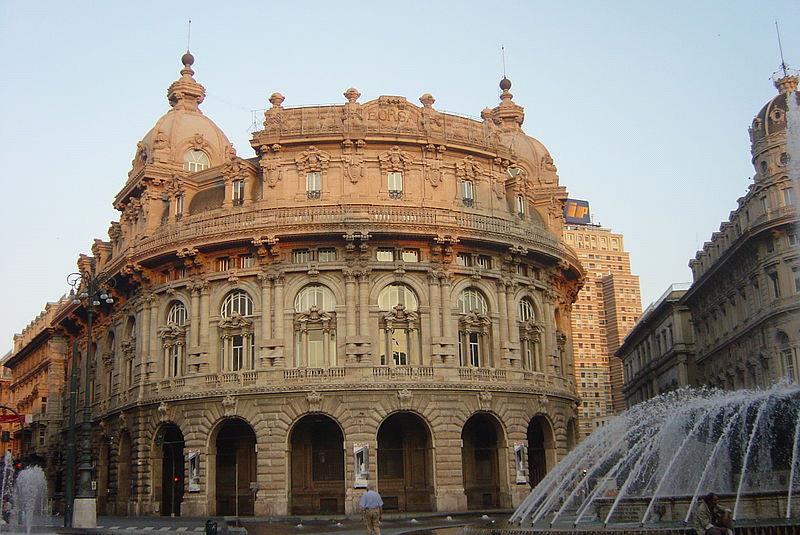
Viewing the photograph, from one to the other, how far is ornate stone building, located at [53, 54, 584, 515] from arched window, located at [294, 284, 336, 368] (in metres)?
0.11

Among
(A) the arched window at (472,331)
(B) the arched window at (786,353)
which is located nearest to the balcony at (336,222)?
(A) the arched window at (472,331)

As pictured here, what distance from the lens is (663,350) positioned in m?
82.7

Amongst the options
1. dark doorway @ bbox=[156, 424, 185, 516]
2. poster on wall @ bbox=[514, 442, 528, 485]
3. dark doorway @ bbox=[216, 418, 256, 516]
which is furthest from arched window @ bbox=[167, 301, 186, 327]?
poster on wall @ bbox=[514, 442, 528, 485]

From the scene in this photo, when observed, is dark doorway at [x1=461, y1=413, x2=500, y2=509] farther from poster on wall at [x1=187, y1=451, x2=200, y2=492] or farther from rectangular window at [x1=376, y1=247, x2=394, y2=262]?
poster on wall at [x1=187, y1=451, x2=200, y2=492]

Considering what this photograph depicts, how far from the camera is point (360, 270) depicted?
4597cm

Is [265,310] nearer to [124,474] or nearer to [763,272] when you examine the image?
[124,474]

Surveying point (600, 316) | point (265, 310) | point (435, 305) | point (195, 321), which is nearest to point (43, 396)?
point (195, 321)

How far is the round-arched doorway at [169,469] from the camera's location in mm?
48062

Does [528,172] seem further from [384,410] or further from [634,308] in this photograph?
[634,308]

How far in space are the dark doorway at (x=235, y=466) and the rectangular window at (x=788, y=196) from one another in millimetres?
32807

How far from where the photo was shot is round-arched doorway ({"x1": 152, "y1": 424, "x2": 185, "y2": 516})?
48.1 meters

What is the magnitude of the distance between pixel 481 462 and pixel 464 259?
10660mm

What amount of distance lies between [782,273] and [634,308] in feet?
300

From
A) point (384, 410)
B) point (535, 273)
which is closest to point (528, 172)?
point (535, 273)
